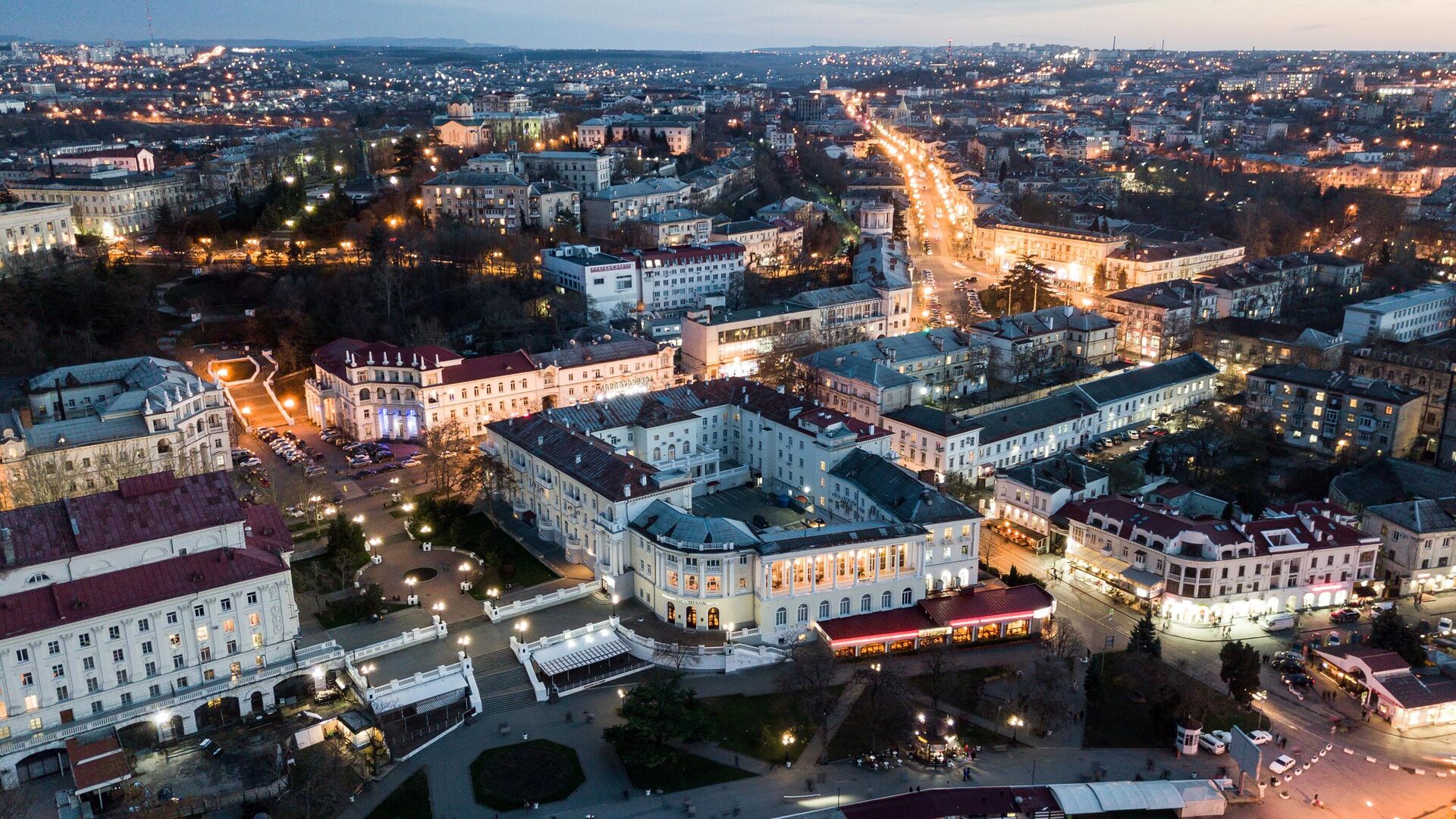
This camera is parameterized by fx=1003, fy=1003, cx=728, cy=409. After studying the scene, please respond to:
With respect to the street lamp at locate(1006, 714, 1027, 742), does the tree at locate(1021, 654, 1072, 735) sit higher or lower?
higher

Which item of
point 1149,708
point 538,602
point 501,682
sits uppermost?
point 538,602

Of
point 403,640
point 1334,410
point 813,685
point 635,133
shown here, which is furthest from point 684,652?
point 635,133

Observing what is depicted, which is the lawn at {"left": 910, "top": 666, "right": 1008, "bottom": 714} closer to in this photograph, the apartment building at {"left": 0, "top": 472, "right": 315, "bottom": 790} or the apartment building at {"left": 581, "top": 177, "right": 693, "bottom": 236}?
the apartment building at {"left": 0, "top": 472, "right": 315, "bottom": 790}

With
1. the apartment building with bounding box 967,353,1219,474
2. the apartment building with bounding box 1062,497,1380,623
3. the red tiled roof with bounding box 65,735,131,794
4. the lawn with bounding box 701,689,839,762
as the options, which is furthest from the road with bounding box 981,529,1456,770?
the red tiled roof with bounding box 65,735,131,794

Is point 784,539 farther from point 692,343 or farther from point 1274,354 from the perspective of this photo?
point 1274,354

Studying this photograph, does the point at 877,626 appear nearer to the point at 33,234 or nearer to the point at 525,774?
the point at 525,774

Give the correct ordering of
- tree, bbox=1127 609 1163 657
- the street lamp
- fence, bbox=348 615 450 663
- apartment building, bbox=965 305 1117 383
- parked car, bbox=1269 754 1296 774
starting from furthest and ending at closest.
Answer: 1. apartment building, bbox=965 305 1117 383
2. tree, bbox=1127 609 1163 657
3. fence, bbox=348 615 450 663
4. the street lamp
5. parked car, bbox=1269 754 1296 774

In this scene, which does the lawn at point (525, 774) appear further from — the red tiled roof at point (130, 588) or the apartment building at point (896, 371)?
the apartment building at point (896, 371)
